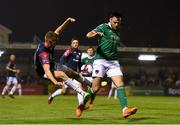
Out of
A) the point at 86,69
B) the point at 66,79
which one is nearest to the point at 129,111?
the point at 66,79

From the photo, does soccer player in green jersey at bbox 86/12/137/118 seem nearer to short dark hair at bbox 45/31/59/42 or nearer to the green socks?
the green socks

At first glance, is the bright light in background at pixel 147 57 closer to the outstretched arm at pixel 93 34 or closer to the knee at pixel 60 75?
the knee at pixel 60 75

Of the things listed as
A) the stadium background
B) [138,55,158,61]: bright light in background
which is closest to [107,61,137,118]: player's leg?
[138,55,158,61]: bright light in background

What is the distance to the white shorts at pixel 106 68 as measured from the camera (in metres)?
12.7

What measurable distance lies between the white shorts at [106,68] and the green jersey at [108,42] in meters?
0.12

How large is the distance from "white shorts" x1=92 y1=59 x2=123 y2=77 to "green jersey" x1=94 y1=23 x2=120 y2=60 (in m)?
0.12

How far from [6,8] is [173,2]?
19.3m

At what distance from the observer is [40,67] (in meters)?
12.4

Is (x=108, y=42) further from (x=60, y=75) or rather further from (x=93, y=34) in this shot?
(x=60, y=75)

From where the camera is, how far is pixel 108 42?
12.7 m

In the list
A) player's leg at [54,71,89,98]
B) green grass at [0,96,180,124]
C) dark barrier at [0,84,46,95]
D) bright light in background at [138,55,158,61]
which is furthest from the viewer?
bright light in background at [138,55,158,61]

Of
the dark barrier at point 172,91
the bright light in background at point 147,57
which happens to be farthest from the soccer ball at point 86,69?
the bright light in background at point 147,57

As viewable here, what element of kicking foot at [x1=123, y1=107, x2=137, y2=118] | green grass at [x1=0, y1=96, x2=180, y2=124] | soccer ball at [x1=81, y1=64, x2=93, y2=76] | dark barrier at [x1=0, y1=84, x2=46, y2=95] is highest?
soccer ball at [x1=81, y1=64, x2=93, y2=76]

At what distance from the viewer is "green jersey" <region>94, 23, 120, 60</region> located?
12688 mm
